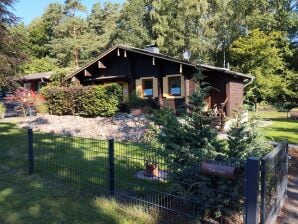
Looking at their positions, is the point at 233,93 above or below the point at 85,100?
above

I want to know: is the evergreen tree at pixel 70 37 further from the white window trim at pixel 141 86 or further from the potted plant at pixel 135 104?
the potted plant at pixel 135 104

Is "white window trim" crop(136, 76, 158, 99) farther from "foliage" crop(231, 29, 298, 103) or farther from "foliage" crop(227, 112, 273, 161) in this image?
"foliage" crop(227, 112, 273, 161)

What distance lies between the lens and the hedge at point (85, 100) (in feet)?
51.8

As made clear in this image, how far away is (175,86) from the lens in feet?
58.6

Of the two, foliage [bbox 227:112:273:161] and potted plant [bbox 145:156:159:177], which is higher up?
foliage [bbox 227:112:273:161]

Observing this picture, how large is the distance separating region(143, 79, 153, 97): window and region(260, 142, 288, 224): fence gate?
46.6 feet

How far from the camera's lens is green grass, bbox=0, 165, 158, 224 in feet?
12.9

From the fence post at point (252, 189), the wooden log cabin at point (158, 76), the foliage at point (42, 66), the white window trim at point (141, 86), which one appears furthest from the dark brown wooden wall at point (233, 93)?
the foliage at point (42, 66)

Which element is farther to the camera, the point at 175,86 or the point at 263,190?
the point at 175,86

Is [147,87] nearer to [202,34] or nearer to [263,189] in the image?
[263,189]

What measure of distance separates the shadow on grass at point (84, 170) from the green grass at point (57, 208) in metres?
0.01

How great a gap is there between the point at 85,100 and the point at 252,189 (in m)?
14.2

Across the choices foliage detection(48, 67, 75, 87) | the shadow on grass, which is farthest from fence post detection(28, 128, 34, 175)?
foliage detection(48, 67, 75, 87)

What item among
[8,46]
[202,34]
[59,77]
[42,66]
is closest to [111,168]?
[8,46]
